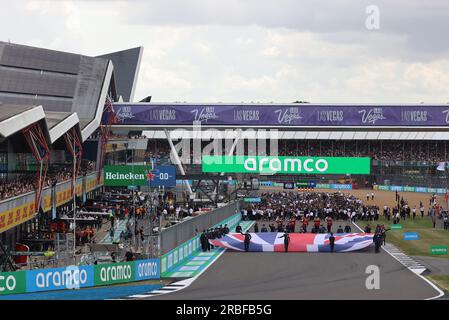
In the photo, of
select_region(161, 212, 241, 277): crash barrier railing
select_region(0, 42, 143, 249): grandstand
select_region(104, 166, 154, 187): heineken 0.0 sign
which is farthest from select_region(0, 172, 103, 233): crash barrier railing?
select_region(161, 212, 241, 277): crash barrier railing

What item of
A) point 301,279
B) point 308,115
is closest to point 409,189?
point 308,115

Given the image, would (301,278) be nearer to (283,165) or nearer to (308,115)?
(283,165)

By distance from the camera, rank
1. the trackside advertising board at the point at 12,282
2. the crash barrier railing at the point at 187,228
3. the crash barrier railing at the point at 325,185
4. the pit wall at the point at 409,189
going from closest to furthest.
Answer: the trackside advertising board at the point at 12,282 < the crash barrier railing at the point at 187,228 < the pit wall at the point at 409,189 < the crash barrier railing at the point at 325,185

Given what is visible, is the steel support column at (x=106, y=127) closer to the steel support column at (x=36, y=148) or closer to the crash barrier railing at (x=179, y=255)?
the steel support column at (x=36, y=148)

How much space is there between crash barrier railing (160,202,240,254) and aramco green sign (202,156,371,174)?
13659 mm

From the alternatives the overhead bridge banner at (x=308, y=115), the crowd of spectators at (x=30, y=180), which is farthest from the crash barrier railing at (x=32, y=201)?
the overhead bridge banner at (x=308, y=115)

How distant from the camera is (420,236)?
49500mm

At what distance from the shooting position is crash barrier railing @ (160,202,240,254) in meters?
32.1

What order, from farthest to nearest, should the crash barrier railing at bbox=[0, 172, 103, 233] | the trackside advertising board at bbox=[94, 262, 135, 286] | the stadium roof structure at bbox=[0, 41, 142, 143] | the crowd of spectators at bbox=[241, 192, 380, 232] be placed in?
1. the stadium roof structure at bbox=[0, 41, 142, 143]
2. the crowd of spectators at bbox=[241, 192, 380, 232]
3. the crash barrier railing at bbox=[0, 172, 103, 233]
4. the trackside advertising board at bbox=[94, 262, 135, 286]

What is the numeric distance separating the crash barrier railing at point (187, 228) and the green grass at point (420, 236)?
31.9 feet

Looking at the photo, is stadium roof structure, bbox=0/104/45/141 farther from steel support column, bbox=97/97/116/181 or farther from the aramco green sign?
steel support column, bbox=97/97/116/181

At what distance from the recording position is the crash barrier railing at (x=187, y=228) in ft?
105

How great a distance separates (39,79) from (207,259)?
48004 millimetres

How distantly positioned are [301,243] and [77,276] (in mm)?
16051
